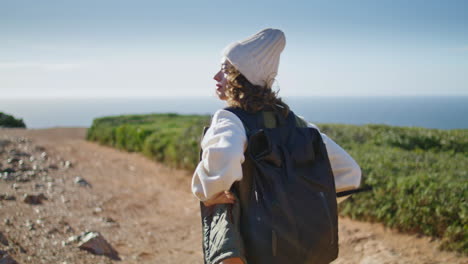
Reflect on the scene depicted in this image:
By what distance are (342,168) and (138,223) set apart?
3951 millimetres

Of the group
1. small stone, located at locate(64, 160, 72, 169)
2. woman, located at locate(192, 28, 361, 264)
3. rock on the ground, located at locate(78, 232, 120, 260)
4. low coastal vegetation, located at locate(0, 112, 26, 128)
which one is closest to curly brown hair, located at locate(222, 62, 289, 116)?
woman, located at locate(192, 28, 361, 264)

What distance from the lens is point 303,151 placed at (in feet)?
5.64

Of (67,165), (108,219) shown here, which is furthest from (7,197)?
(67,165)

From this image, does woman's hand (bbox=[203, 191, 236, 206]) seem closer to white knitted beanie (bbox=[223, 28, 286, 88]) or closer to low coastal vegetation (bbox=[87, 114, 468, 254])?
white knitted beanie (bbox=[223, 28, 286, 88])

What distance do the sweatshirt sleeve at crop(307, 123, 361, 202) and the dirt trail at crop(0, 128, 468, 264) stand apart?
2.15m

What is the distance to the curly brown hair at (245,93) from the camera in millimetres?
1818

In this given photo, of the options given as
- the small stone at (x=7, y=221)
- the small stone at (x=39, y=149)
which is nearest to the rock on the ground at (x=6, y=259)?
the small stone at (x=7, y=221)

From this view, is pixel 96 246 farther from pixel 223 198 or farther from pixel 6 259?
pixel 223 198

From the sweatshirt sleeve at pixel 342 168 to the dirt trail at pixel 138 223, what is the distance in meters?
2.15

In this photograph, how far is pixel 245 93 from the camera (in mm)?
1823

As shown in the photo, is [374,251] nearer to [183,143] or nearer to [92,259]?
[92,259]

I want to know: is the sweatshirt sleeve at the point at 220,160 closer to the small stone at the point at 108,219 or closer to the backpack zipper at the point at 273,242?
the backpack zipper at the point at 273,242

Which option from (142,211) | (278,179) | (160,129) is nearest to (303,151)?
(278,179)

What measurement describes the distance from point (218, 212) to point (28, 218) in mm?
3434
